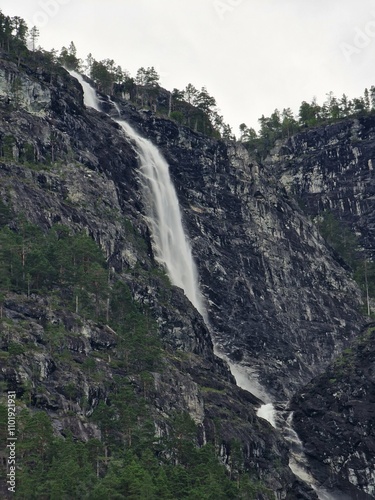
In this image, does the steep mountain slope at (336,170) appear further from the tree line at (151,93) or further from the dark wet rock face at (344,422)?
the dark wet rock face at (344,422)

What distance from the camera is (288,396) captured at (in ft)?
430

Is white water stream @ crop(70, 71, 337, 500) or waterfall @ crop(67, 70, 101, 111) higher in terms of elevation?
waterfall @ crop(67, 70, 101, 111)

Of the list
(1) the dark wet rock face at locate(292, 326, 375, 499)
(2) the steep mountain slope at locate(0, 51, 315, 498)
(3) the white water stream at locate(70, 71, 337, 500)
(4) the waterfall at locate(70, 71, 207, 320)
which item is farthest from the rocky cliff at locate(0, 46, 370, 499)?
(1) the dark wet rock face at locate(292, 326, 375, 499)

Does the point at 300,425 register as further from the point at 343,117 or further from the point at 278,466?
the point at 343,117

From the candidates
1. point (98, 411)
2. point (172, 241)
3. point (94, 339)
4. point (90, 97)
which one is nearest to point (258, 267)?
point (172, 241)

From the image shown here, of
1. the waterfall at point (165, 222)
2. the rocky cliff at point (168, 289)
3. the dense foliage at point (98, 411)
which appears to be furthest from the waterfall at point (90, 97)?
the dense foliage at point (98, 411)

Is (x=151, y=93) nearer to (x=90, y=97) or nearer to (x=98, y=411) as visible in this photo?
(x=90, y=97)

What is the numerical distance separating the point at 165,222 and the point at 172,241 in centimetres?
402

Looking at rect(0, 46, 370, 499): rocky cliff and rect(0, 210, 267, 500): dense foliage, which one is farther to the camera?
rect(0, 46, 370, 499): rocky cliff

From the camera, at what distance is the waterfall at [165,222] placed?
450ft

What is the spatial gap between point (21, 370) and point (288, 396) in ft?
194

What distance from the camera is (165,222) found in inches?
5655

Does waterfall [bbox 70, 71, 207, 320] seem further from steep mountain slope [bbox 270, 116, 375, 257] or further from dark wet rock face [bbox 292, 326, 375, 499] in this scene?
steep mountain slope [bbox 270, 116, 375, 257]

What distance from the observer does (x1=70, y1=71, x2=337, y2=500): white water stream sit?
390 feet
